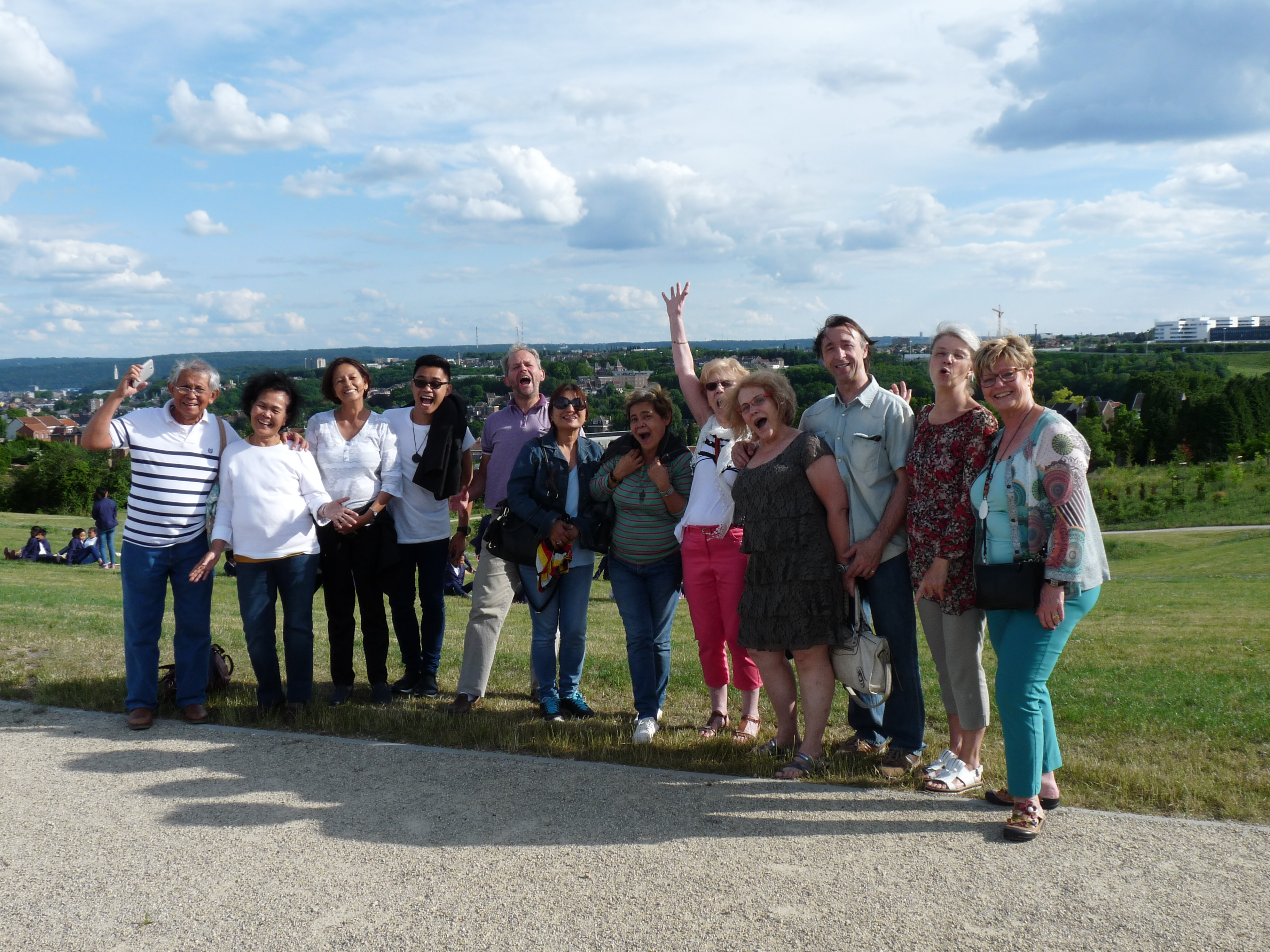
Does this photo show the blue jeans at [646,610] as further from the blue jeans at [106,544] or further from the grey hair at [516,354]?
the blue jeans at [106,544]

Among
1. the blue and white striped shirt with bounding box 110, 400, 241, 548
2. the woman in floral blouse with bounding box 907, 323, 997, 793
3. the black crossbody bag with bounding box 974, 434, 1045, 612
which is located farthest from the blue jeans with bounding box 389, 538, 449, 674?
the black crossbody bag with bounding box 974, 434, 1045, 612

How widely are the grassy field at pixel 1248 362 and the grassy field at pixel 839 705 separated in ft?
485

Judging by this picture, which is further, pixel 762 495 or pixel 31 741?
pixel 31 741

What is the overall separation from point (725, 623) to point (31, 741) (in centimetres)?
418

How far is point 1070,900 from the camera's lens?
11.5ft

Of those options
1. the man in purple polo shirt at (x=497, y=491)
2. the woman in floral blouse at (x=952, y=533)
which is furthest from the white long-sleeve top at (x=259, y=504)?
the woman in floral blouse at (x=952, y=533)

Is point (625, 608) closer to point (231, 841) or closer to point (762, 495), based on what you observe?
point (762, 495)

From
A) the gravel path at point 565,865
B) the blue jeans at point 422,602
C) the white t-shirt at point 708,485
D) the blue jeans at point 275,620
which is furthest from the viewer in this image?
the blue jeans at point 422,602

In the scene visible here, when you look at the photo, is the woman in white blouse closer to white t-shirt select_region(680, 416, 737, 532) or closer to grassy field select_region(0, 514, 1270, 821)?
grassy field select_region(0, 514, 1270, 821)

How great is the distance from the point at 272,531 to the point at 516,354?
198 centimetres

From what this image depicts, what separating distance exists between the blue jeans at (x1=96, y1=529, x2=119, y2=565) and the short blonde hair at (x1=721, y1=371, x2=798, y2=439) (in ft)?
73.6

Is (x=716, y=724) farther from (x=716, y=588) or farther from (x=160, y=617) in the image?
(x=160, y=617)

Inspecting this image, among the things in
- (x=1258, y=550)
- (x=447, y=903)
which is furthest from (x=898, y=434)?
(x=1258, y=550)

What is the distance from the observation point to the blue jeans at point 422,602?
21.0 ft
